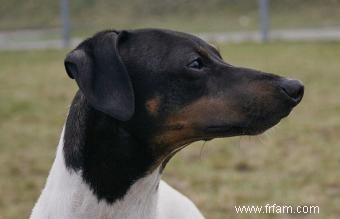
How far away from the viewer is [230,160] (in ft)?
19.8

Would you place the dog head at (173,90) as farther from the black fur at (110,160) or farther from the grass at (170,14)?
the grass at (170,14)

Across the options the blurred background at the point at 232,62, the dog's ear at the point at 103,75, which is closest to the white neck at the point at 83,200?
the dog's ear at the point at 103,75

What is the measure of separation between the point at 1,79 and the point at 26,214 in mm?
5940

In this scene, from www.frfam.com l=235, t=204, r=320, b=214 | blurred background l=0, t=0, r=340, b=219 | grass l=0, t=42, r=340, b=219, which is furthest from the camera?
blurred background l=0, t=0, r=340, b=219

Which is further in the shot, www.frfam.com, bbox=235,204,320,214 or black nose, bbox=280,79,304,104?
www.frfam.com, bbox=235,204,320,214

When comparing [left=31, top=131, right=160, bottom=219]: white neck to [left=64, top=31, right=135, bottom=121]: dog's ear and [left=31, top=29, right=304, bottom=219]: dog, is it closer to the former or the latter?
[left=31, top=29, right=304, bottom=219]: dog

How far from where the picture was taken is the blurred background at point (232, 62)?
5.32 meters

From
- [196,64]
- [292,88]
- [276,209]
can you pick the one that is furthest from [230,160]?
[292,88]

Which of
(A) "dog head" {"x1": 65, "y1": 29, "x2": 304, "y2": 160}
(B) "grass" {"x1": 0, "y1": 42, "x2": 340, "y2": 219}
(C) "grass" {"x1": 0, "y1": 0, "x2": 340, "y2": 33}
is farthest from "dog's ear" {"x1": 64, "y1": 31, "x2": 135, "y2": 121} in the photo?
(C) "grass" {"x1": 0, "y1": 0, "x2": 340, "y2": 33}

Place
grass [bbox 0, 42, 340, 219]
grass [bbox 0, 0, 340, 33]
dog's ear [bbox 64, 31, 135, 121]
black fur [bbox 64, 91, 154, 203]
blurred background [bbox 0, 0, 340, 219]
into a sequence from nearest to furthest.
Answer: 1. dog's ear [bbox 64, 31, 135, 121]
2. black fur [bbox 64, 91, 154, 203]
3. grass [bbox 0, 42, 340, 219]
4. blurred background [bbox 0, 0, 340, 219]
5. grass [bbox 0, 0, 340, 33]

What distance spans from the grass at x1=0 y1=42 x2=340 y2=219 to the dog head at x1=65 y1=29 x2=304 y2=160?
0.40 meters

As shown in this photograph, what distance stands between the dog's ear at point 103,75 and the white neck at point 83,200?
30cm

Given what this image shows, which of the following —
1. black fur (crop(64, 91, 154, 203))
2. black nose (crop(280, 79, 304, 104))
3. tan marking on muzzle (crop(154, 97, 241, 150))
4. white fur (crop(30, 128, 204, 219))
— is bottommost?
white fur (crop(30, 128, 204, 219))

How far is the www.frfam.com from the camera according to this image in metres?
4.89
